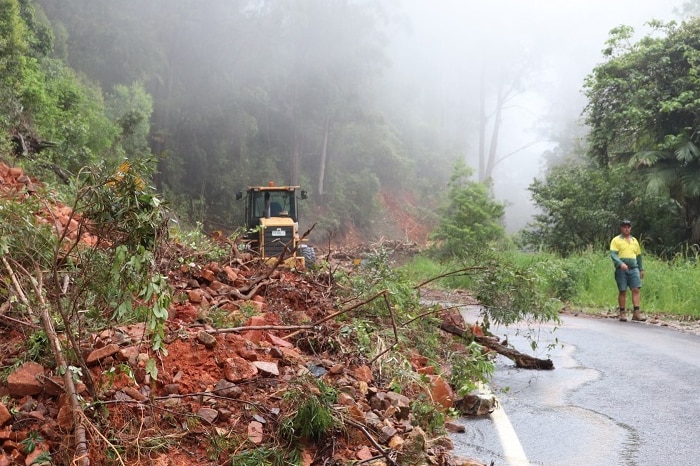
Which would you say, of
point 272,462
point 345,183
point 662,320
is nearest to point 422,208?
point 345,183

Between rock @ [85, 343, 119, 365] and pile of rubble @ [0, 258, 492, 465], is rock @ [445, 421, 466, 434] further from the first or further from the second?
rock @ [85, 343, 119, 365]

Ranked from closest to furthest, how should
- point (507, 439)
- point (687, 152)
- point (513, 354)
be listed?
1. point (507, 439)
2. point (513, 354)
3. point (687, 152)

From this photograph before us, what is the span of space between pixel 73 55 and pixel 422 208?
104 feet

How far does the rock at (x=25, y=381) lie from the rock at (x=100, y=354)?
28cm

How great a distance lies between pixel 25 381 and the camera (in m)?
3.93

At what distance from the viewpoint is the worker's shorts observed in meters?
13.4

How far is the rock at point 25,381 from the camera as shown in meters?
3.90

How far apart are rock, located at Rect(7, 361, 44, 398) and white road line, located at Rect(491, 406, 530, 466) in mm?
2912

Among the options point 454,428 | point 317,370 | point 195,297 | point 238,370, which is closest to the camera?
point 238,370

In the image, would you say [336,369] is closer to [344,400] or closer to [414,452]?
[344,400]

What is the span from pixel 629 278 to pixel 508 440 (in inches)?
375

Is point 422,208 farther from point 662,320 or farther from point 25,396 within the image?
point 25,396

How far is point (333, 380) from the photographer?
17.0 ft

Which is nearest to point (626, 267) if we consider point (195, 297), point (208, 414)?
point (195, 297)
